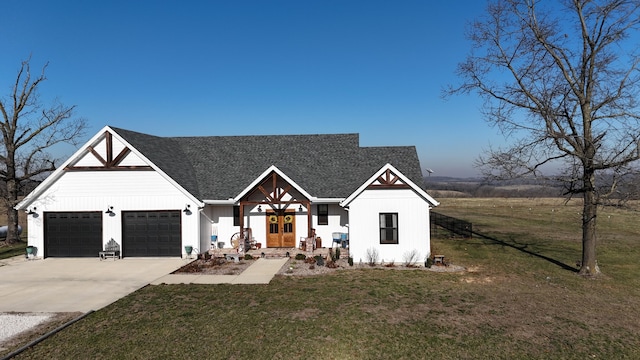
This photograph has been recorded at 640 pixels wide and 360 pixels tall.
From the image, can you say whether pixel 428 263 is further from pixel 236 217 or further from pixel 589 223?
pixel 236 217

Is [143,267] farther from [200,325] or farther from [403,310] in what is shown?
[403,310]

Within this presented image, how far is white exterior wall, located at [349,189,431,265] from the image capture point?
18.1m

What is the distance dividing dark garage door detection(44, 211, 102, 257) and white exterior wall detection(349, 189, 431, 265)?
46.2 feet

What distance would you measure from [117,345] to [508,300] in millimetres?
11847

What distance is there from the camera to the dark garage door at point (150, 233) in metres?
20.0

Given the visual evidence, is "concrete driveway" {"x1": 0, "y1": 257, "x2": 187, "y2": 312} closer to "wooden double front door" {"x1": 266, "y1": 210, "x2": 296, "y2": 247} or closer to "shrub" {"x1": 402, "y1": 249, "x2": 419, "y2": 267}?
"wooden double front door" {"x1": 266, "y1": 210, "x2": 296, "y2": 247}

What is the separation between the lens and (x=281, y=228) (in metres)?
22.3

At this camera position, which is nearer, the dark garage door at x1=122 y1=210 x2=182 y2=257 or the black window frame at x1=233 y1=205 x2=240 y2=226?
the dark garage door at x1=122 y1=210 x2=182 y2=257

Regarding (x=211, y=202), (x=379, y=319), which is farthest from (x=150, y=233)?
(x=379, y=319)

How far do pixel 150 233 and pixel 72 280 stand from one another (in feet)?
16.5

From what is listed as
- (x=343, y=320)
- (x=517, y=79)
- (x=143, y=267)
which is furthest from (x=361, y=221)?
(x=143, y=267)

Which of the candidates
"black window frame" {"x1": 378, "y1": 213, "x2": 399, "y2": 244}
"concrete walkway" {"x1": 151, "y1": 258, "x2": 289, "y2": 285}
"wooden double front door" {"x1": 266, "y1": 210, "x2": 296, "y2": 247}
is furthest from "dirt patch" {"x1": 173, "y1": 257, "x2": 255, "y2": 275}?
"black window frame" {"x1": 378, "y1": 213, "x2": 399, "y2": 244}

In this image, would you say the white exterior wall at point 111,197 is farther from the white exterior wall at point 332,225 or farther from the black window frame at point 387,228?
the black window frame at point 387,228

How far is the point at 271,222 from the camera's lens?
73.5 ft
